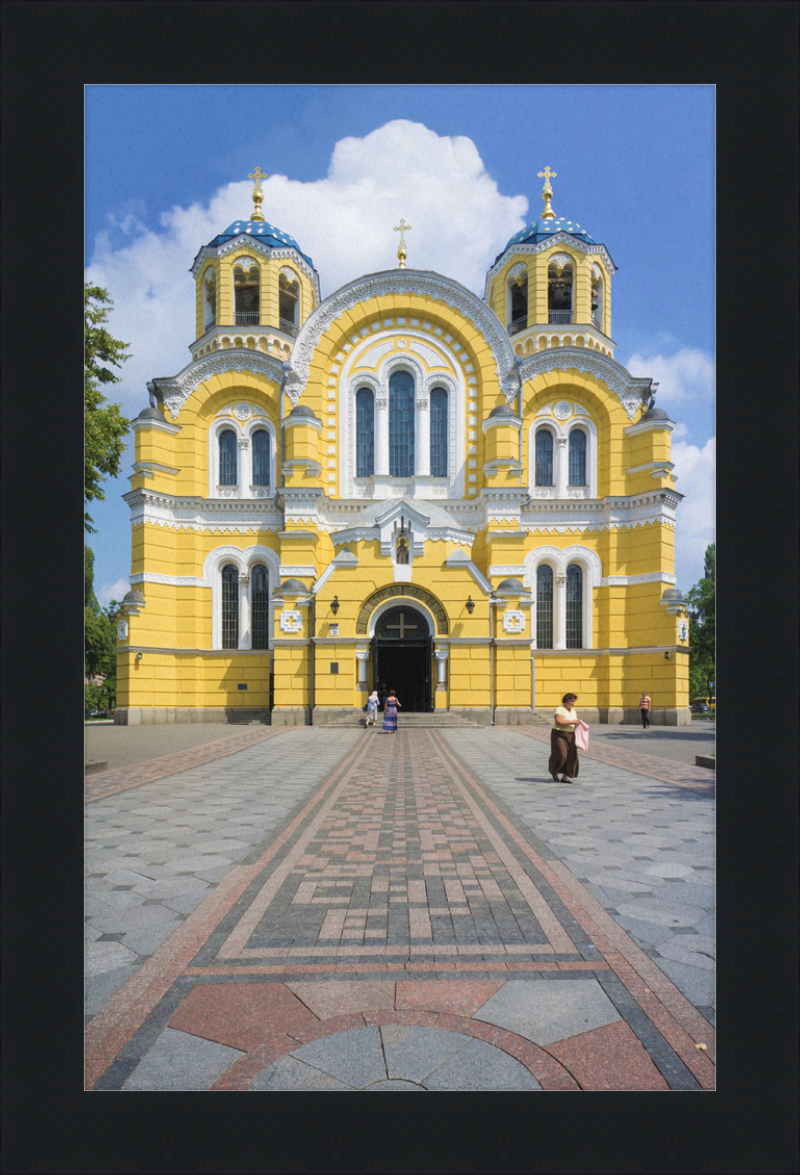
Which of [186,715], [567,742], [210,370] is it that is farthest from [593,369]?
[186,715]

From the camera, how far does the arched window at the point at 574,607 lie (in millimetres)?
25688

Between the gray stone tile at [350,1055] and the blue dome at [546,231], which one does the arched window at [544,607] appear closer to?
the blue dome at [546,231]

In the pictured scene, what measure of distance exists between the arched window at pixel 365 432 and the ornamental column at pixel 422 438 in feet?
5.78

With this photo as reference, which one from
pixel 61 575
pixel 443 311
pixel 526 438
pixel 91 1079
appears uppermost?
pixel 443 311

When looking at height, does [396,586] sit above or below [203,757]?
above

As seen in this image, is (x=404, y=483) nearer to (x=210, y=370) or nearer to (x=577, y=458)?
(x=577, y=458)

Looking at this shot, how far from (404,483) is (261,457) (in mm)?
6113

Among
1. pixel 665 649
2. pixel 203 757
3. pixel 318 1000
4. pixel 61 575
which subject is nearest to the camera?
pixel 61 575

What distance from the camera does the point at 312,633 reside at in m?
22.9

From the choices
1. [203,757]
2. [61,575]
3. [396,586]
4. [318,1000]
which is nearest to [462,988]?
[318,1000]

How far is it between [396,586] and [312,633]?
341 cm

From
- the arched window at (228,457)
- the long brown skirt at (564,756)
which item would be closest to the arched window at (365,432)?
the arched window at (228,457)

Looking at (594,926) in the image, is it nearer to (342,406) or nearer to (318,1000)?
(318,1000)

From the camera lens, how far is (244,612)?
25.9 m
